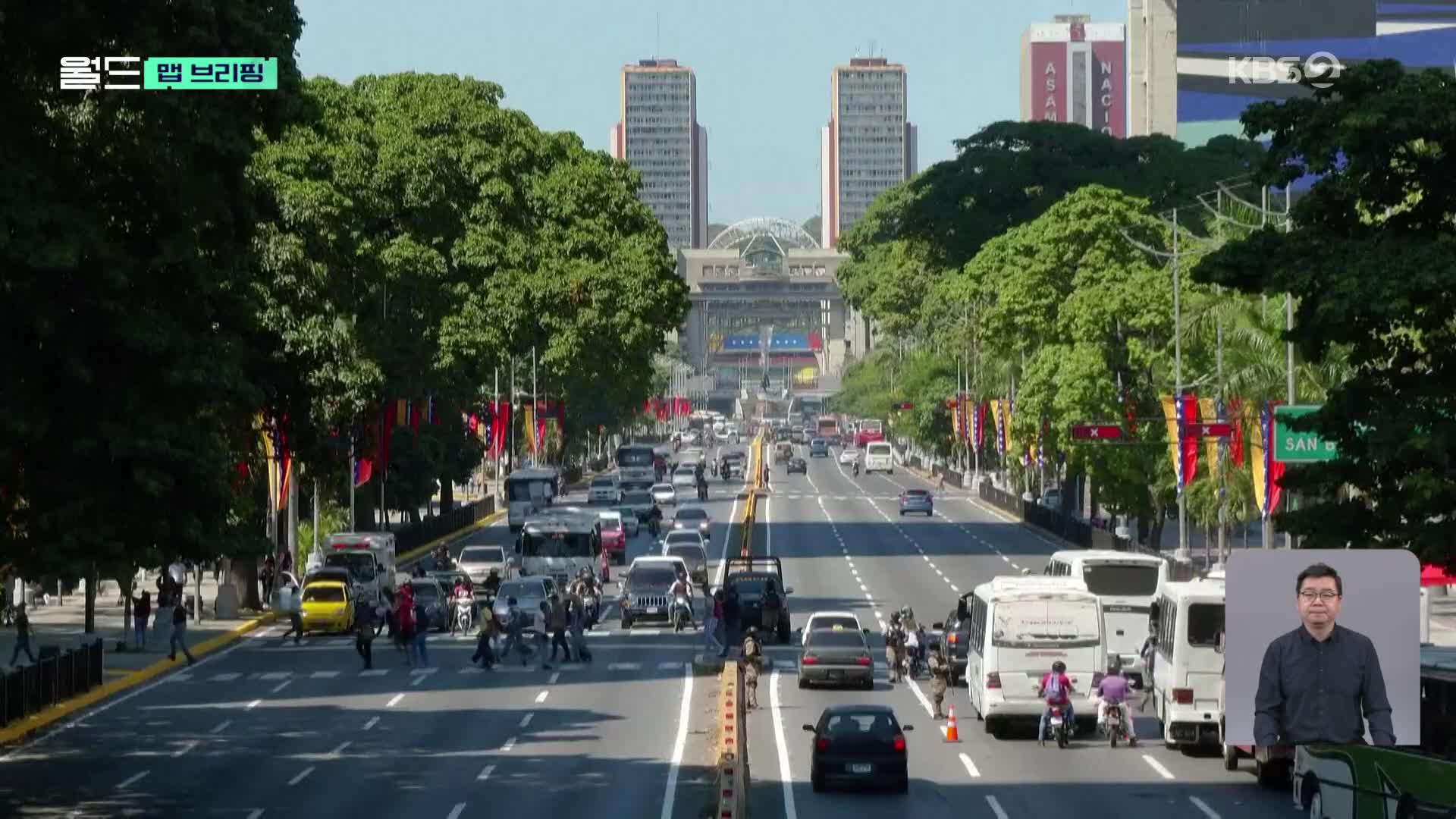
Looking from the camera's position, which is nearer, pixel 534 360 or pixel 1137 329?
pixel 1137 329

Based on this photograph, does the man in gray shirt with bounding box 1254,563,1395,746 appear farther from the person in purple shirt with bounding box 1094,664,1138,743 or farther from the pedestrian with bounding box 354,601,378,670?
the pedestrian with bounding box 354,601,378,670

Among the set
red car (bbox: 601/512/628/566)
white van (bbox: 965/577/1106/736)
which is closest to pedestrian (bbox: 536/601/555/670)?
white van (bbox: 965/577/1106/736)

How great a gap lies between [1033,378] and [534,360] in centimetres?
3579

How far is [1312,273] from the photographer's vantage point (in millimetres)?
30047

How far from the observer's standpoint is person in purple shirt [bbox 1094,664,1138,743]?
37438mm

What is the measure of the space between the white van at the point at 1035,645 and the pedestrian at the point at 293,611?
23.7 metres

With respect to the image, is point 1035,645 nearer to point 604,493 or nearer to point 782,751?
point 782,751

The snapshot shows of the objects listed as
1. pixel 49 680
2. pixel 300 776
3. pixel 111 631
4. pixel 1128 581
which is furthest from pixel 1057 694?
pixel 111 631

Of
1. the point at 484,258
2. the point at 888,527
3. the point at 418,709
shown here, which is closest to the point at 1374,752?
the point at 418,709

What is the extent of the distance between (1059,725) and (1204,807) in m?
7.15

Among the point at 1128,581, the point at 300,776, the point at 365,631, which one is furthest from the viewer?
the point at 365,631

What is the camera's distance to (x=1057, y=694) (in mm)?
37188

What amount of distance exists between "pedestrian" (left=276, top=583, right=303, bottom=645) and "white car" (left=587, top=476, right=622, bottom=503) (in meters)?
38.5

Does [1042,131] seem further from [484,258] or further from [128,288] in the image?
[128,288]
